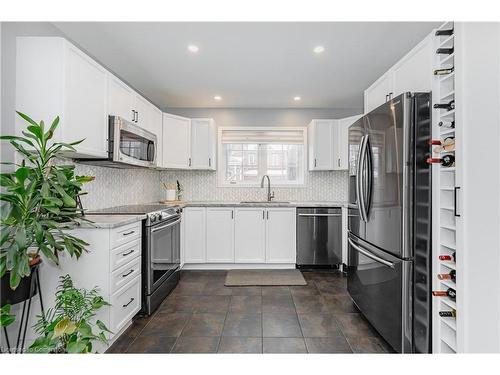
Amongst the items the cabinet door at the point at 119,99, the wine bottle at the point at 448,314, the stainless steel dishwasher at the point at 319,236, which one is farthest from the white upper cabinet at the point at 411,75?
the cabinet door at the point at 119,99

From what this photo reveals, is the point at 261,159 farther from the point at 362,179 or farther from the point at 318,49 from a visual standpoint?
the point at 362,179

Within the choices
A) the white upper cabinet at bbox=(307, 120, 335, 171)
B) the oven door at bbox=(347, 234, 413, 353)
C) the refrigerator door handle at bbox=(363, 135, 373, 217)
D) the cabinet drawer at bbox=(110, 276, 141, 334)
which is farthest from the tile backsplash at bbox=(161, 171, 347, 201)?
the refrigerator door handle at bbox=(363, 135, 373, 217)

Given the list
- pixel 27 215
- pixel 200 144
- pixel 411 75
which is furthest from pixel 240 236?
pixel 411 75

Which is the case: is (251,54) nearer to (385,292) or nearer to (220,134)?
(220,134)

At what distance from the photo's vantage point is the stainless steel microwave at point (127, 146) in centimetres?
226

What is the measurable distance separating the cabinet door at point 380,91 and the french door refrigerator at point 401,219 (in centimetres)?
43

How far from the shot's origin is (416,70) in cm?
177

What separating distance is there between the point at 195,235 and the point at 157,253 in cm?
113

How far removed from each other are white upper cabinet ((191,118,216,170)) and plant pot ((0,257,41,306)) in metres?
2.59

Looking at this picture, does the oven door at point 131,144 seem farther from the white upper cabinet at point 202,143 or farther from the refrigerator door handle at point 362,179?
the refrigerator door handle at point 362,179

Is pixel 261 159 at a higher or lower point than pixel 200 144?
lower

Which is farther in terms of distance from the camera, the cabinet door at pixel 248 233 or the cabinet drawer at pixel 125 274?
the cabinet door at pixel 248 233
